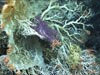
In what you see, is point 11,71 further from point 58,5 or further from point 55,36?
point 58,5

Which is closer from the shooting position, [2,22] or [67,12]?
[2,22]

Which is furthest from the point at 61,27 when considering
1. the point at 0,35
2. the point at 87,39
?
the point at 0,35

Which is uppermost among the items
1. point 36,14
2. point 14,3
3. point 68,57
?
point 14,3

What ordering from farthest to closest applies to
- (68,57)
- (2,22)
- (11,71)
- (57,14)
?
(57,14) < (68,57) < (11,71) < (2,22)

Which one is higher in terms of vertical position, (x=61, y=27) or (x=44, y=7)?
(x=44, y=7)
